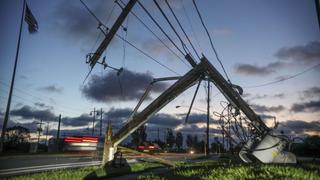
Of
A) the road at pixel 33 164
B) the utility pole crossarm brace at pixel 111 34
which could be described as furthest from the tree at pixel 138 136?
the utility pole crossarm brace at pixel 111 34

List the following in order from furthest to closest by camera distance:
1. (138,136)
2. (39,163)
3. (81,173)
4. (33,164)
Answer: (138,136)
(39,163)
(33,164)
(81,173)

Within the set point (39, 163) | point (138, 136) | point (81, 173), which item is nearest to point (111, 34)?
point (81, 173)

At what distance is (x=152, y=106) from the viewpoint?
1648 cm

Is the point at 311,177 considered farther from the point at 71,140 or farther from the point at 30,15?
the point at 71,140

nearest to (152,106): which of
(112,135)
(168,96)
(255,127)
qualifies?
(168,96)

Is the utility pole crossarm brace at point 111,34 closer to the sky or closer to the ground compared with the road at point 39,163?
closer to the sky

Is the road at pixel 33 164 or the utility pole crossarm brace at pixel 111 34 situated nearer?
the utility pole crossarm brace at pixel 111 34

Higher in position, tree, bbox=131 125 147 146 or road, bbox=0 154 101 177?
tree, bbox=131 125 147 146

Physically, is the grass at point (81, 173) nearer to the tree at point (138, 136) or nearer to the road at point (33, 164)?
the road at point (33, 164)

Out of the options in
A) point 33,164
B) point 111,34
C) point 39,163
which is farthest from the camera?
point 39,163

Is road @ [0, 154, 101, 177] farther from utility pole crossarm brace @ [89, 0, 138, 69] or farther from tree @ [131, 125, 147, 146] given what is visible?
utility pole crossarm brace @ [89, 0, 138, 69]

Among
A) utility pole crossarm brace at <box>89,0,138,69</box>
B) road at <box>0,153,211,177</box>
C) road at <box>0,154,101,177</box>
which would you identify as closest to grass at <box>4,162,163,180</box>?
road at <box>0,153,211,177</box>

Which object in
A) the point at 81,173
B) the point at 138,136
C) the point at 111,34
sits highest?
the point at 111,34

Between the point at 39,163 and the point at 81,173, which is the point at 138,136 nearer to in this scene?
the point at 39,163
